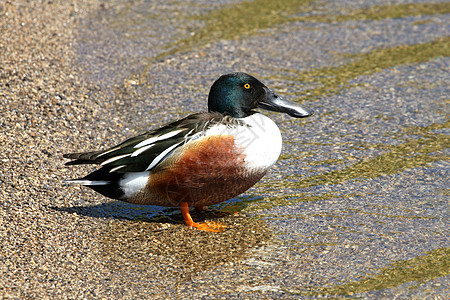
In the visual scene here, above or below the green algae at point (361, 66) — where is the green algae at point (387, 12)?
above

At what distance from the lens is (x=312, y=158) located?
5.59 meters

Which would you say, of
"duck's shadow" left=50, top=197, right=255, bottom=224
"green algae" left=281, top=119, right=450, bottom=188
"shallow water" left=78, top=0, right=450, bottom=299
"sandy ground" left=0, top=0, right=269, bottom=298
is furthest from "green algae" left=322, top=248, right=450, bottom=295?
"duck's shadow" left=50, top=197, right=255, bottom=224

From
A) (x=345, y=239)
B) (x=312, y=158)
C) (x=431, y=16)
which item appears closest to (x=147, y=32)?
(x=312, y=158)

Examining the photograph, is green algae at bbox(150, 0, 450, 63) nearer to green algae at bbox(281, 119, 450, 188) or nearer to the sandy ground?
the sandy ground

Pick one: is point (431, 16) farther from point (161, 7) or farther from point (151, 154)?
point (151, 154)

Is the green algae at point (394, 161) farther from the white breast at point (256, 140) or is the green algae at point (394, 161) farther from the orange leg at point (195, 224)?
the orange leg at point (195, 224)

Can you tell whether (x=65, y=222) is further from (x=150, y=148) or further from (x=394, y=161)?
(x=394, y=161)

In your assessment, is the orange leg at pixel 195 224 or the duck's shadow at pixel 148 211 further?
the duck's shadow at pixel 148 211

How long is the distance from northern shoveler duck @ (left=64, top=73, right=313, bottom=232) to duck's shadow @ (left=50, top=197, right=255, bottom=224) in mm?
218

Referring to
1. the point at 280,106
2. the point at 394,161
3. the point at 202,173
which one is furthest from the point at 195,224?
the point at 394,161

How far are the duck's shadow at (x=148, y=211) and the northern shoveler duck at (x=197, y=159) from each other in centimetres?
22

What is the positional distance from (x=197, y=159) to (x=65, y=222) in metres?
1.12

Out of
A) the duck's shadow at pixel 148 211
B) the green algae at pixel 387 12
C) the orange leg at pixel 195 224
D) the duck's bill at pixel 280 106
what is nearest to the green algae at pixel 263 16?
the green algae at pixel 387 12

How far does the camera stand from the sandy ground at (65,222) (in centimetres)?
394
